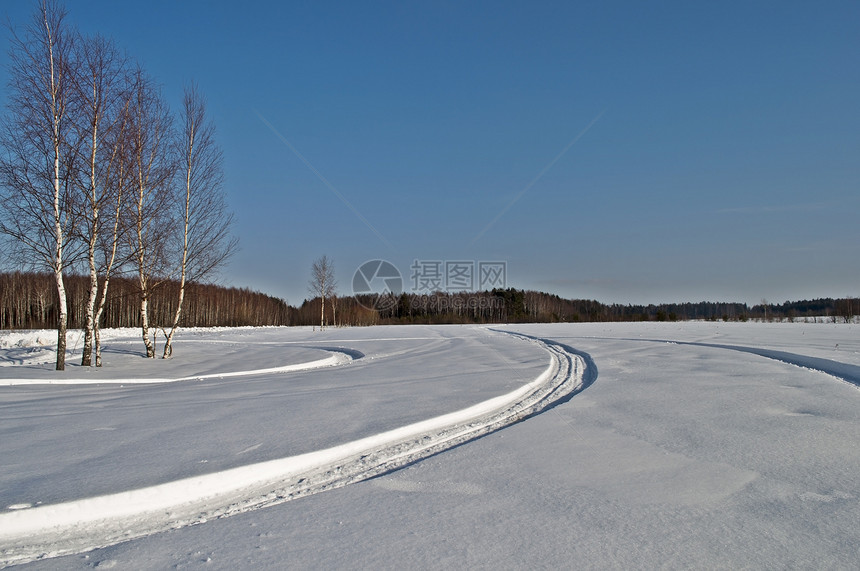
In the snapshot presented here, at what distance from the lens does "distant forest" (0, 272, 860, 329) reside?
49.8 metres

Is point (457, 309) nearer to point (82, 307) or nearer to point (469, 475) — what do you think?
point (82, 307)

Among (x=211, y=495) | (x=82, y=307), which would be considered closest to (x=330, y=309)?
(x=82, y=307)

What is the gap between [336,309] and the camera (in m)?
64.9

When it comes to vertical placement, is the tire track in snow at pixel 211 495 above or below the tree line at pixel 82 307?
below

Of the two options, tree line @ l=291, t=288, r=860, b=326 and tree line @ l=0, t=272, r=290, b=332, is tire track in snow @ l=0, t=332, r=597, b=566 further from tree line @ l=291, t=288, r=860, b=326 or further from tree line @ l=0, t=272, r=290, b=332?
tree line @ l=291, t=288, r=860, b=326

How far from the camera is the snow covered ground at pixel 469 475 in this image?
8.27 ft

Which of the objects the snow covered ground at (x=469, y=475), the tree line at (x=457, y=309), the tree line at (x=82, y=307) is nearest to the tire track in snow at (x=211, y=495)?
the snow covered ground at (x=469, y=475)

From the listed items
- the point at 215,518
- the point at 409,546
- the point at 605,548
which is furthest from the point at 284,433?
the point at 605,548

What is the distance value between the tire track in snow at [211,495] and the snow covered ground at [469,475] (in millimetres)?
25

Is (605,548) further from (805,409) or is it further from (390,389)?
(390,389)

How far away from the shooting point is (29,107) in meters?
11.0

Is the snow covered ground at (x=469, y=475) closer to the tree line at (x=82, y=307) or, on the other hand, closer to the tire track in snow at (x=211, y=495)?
the tire track in snow at (x=211, y=495)

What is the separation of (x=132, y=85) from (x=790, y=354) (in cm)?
1780

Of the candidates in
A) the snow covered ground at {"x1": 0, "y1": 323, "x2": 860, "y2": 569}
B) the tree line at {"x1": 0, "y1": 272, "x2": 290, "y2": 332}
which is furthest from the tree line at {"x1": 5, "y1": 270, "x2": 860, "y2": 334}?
the snow covered ground at {"x1": 0, "y1": 323, "x2": 860, "y2": 569}
